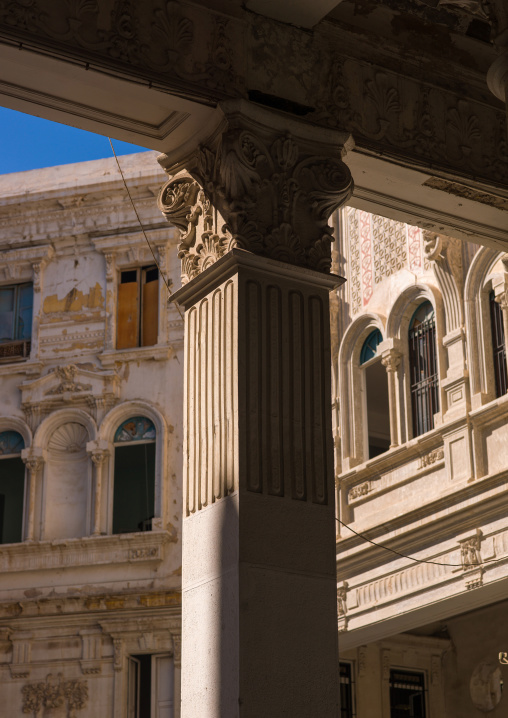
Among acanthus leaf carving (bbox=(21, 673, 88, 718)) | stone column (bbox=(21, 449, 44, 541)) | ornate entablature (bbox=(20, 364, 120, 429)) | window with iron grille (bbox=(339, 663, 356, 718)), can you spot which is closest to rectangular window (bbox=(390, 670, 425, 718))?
window with iron grille (bbox=(339, 663, 356, 718))

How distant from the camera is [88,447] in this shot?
17594 millimetres

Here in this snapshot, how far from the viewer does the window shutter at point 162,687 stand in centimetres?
1606

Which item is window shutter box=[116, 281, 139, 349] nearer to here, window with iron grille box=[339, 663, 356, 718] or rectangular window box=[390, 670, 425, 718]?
window with iron grille box=[339, 663, 356, 718]

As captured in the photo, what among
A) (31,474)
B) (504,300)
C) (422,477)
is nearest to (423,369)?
(422,477)

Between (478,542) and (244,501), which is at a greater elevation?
(478,542)

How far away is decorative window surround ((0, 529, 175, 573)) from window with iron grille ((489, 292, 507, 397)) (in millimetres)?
6457

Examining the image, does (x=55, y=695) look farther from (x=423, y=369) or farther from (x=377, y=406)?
(x=423, y=369)

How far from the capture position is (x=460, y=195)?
7.28m

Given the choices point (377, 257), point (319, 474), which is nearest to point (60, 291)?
point (377, 257)

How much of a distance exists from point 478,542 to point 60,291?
30.2 feet

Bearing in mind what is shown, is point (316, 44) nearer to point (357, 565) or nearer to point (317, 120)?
point (317, 120)

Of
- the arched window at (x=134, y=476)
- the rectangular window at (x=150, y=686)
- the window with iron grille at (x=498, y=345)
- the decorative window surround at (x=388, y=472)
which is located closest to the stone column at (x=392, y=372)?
the decorative window surround at (x=388, y=472)

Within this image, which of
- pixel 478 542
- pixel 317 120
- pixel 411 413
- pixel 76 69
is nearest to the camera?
pixel 76 69

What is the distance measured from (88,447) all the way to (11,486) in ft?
4.58
